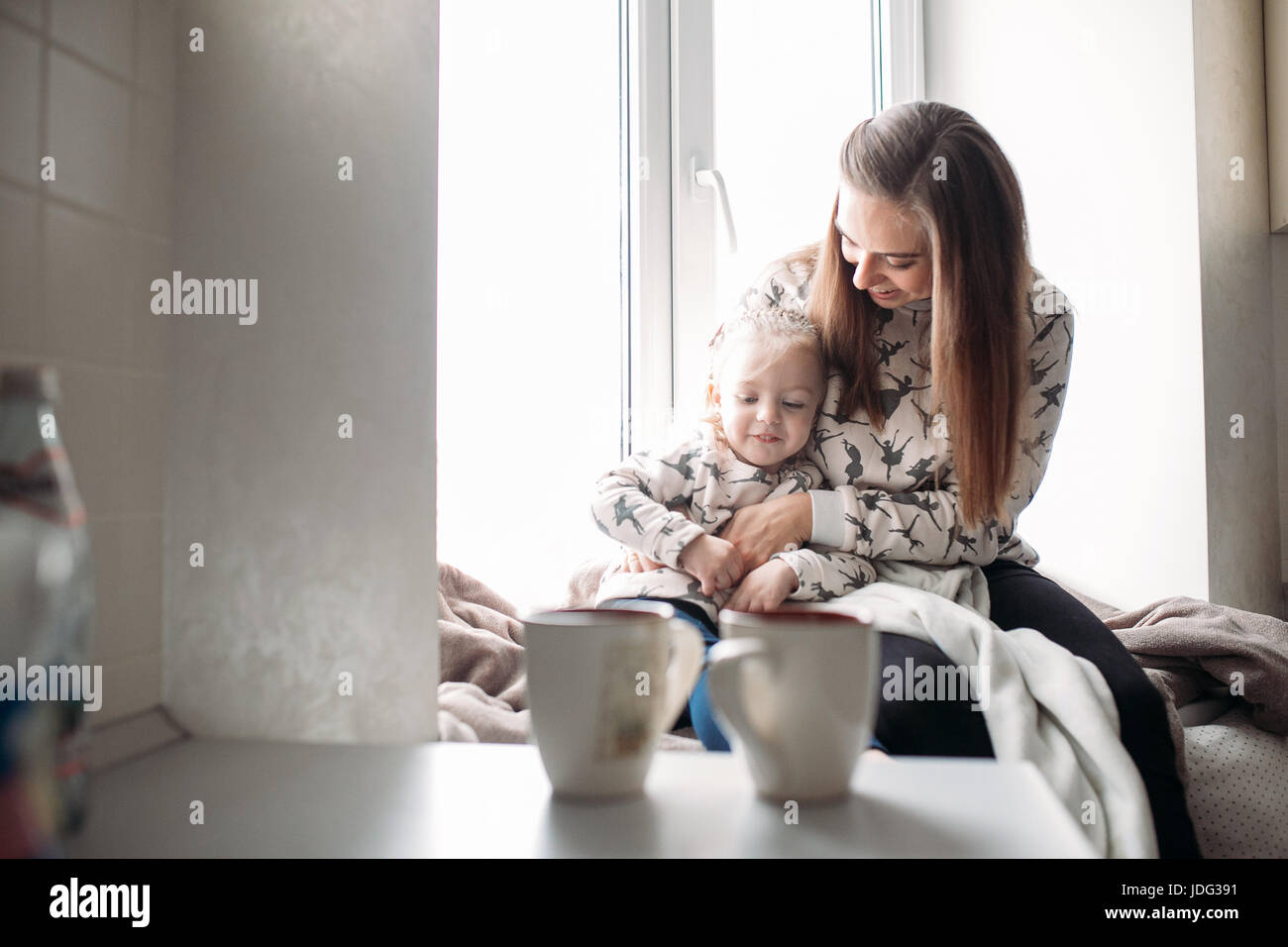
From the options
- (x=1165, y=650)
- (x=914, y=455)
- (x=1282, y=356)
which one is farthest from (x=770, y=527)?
(x=1282, y=356)

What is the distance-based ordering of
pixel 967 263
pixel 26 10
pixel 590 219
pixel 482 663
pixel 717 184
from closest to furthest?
pixel 26 10 → pixel 482 663 → pixel 967 263 → pixel 590 219 → pixel 717 184

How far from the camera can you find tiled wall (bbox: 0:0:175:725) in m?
0.24

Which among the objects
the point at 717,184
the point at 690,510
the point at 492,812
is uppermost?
the point at 717,184

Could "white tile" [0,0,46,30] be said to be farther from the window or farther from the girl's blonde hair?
the window

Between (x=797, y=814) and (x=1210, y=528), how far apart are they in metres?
1.59

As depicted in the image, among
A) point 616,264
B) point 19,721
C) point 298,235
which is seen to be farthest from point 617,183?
point 19,721

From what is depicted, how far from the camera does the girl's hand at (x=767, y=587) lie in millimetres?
998

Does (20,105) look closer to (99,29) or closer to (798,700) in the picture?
(99,29)

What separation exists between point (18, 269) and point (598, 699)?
22 centimetres

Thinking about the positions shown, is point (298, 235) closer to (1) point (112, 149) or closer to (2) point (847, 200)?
(1) point (112, 149)

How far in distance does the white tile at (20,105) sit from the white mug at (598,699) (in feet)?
0.67

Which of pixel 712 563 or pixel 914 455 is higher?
pixel 914 455

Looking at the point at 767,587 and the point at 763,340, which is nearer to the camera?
the point at 767,587

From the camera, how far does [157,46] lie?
27cm
